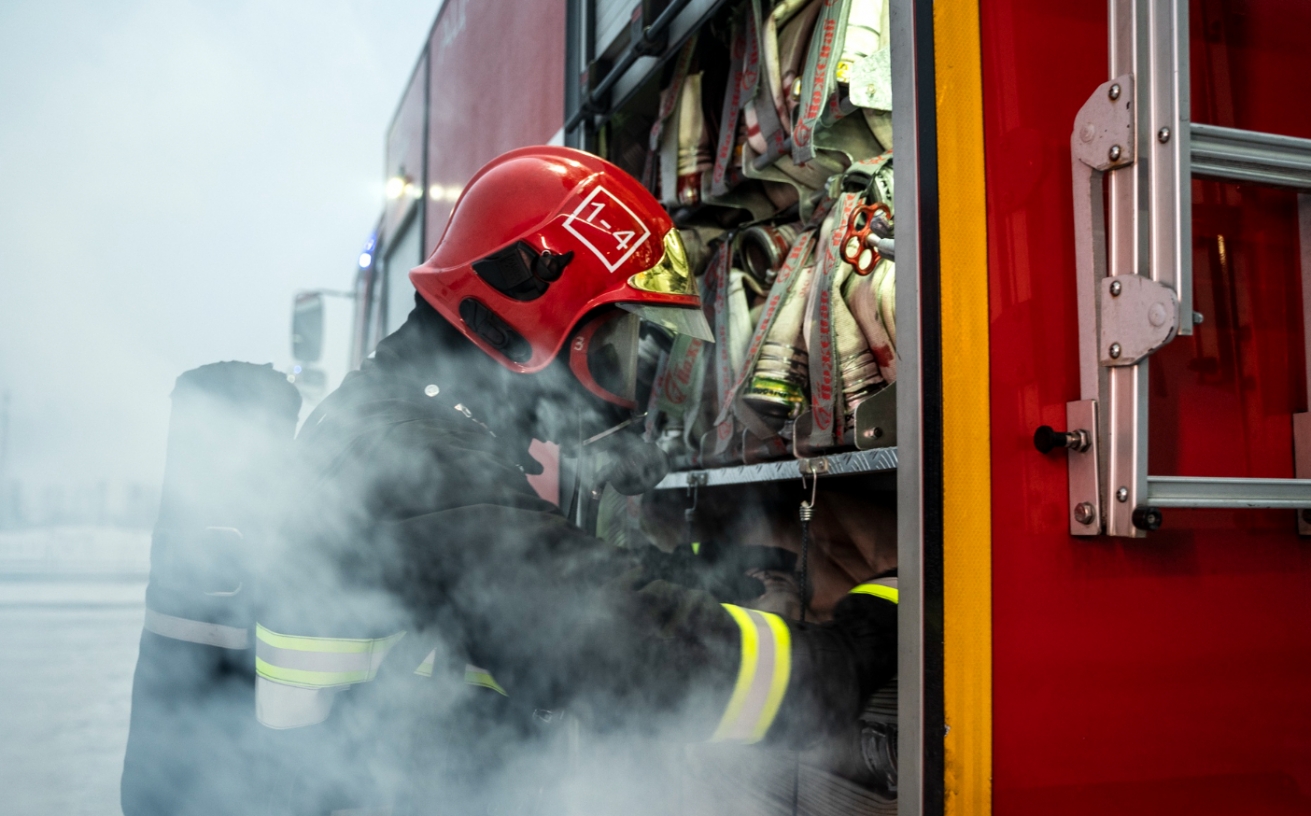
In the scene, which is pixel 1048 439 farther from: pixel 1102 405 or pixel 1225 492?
pixel 1225 492

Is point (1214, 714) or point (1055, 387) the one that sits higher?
point (1055, 387)

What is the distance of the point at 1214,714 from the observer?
44.4 inches

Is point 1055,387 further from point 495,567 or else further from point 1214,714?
point 495,567

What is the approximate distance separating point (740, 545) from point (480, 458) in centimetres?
107

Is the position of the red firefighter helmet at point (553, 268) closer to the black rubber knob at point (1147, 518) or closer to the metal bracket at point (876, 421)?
the metal bracket at point (876, 421)

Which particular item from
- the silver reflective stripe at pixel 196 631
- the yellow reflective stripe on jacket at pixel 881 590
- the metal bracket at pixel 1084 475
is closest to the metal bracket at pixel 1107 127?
the metal bracket at pixel 1084 475

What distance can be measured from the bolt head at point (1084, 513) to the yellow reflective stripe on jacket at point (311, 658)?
1.06 m

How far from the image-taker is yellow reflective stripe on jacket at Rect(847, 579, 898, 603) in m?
1.41

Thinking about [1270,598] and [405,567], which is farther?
[405,567]

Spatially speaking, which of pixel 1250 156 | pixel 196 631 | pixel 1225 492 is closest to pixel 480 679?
pixel 196 631

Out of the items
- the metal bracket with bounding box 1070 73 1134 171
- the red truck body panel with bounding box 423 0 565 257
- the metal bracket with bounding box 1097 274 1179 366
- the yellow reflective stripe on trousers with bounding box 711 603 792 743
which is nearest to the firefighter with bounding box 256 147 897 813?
the yellow reflective stripe on trousers with bounding box 711 603 792 743

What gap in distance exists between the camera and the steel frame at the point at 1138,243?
102cm

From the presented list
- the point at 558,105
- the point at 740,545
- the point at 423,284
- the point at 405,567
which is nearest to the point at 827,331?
the point at 740,545

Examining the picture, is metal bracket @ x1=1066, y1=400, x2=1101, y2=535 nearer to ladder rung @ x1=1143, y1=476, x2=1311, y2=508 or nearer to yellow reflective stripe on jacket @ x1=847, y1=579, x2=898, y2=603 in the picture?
ladder rung @ x1=1143, y1=476, x2=1311, y2=508
